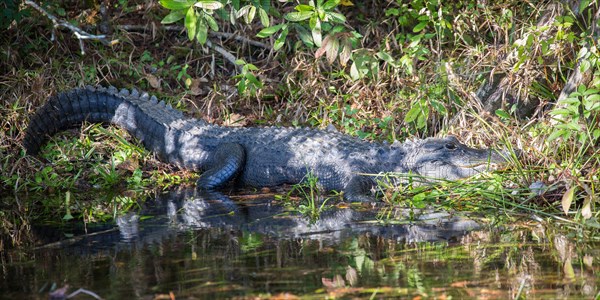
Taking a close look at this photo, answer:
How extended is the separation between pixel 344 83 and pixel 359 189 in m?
2.23

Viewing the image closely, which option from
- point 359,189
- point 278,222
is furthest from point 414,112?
point 278,222

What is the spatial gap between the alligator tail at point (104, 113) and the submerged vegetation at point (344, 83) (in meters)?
0.12

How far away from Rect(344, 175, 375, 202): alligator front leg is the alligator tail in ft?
6.68

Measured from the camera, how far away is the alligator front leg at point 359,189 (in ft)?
20.3

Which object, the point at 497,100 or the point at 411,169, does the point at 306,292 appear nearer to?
the point at 411,169

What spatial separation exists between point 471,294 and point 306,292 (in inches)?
28.7

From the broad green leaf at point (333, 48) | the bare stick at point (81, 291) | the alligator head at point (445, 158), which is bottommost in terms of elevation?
the bare stick at point (81, 291)

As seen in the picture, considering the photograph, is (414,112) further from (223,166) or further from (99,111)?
(99,111)

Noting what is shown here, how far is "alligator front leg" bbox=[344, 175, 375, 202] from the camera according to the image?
6184 millimetres

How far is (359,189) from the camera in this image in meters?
6.40

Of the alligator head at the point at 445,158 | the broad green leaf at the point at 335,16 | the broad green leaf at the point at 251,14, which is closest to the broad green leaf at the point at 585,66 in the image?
the alligator head at the point at 445,158

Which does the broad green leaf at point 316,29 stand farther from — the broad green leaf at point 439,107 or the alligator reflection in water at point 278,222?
the broad green leaf at point 439,107

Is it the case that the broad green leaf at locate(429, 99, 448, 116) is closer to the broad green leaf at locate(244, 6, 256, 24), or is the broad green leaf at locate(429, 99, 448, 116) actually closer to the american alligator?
the american alligator

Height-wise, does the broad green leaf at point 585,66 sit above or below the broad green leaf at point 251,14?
below
